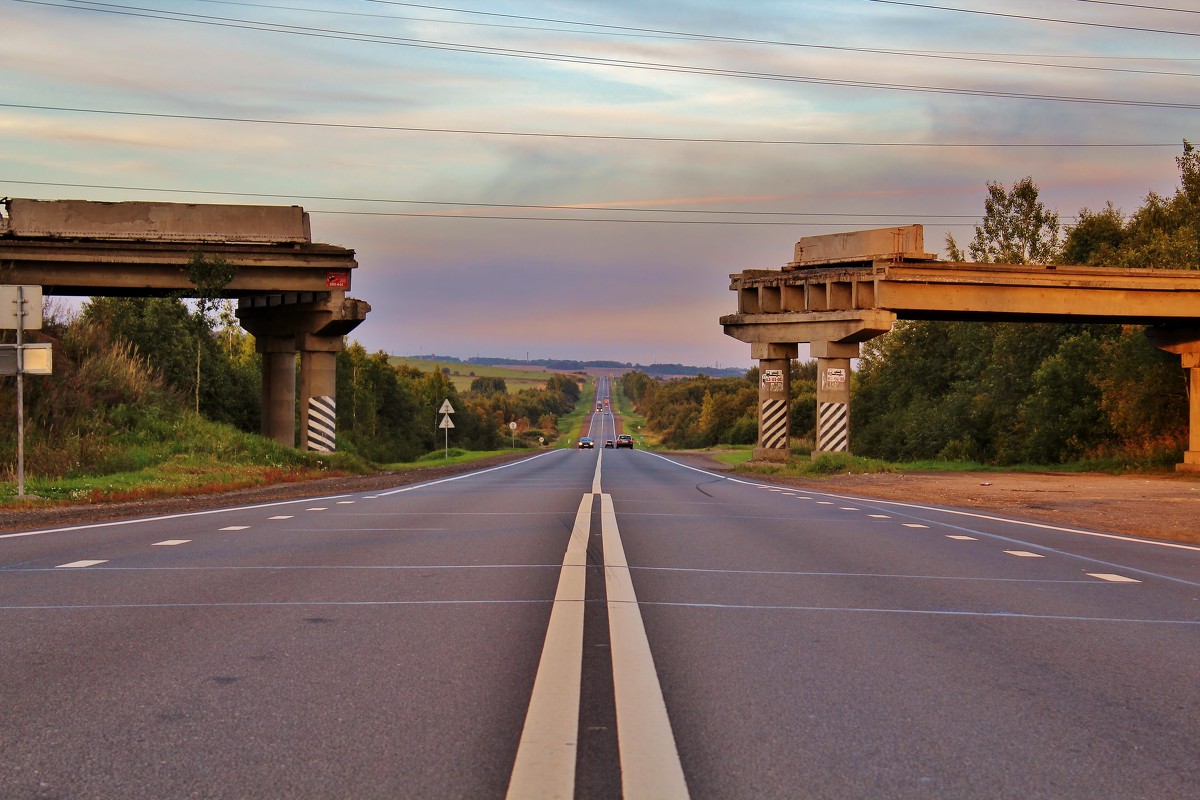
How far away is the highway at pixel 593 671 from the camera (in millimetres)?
4309

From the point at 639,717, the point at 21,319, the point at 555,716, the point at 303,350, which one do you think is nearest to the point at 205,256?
the point at 303,350

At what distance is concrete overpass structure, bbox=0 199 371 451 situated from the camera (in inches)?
1313

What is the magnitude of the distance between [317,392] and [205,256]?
17.8 ft

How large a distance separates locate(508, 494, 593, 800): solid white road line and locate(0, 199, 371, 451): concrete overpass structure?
28.0 meters

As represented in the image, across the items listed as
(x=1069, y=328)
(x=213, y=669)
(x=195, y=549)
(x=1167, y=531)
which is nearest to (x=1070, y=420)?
(x=1069, y=328)

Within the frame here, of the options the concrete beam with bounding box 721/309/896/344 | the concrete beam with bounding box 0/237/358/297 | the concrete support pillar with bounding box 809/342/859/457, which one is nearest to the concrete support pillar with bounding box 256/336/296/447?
the concrete beam with bounding box 0/237/358/297

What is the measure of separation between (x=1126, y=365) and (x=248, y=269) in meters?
30.2

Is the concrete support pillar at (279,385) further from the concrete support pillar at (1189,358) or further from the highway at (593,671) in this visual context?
the concrete support pillar at (1189,358)

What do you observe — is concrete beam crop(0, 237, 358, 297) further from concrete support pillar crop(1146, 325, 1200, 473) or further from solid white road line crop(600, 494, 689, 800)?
solid white road line crop(600, 494, 689, 800)

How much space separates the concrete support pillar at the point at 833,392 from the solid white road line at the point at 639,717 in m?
29.6

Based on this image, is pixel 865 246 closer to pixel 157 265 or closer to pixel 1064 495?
pixel 1064 495

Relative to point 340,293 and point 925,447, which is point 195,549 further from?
point 925,447

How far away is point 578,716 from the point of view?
16.5 feet

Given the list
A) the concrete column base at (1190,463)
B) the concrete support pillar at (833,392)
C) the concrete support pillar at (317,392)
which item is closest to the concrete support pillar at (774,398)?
the concrete support pillar at (833,392)
